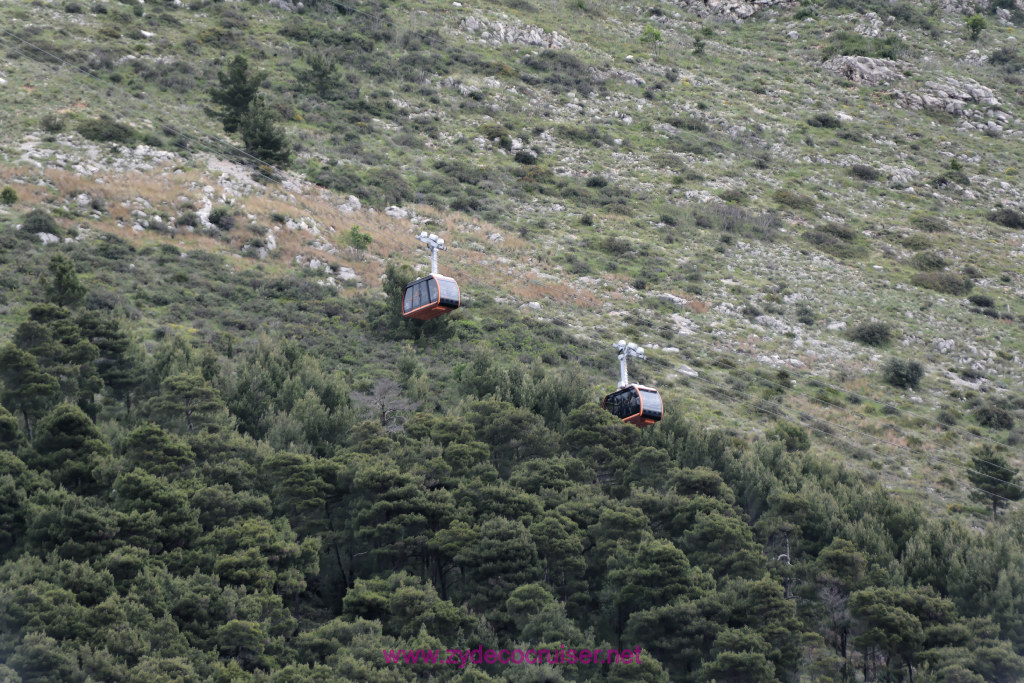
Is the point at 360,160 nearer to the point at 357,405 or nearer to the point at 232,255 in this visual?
the point at 232,255

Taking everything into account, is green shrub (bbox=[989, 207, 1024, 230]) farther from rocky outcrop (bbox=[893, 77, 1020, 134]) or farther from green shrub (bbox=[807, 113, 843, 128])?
rocky outcrop (bbox=[893, 77, 1020, 134])

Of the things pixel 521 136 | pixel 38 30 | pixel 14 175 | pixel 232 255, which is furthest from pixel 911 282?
pixel 38 30

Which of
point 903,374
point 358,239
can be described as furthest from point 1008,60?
point 358,239

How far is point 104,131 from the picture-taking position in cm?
5856

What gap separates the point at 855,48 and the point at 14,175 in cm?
7783

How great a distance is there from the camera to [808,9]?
11125 centimetres

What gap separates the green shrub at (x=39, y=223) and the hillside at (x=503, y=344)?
121 mm

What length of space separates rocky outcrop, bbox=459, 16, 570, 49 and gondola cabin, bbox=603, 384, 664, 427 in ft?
198

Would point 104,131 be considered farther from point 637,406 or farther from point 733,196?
point 733,196

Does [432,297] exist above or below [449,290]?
below

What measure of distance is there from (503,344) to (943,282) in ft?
102

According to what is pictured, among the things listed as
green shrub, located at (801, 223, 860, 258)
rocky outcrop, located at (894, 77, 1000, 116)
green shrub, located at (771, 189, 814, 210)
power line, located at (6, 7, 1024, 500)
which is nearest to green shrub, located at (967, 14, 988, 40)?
rocky outcrop, located at (894, 77, 1000, 116)

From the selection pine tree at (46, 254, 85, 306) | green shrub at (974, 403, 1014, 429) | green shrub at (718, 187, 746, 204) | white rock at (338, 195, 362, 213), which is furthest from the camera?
green shrub at (718, 187, 746, 204)

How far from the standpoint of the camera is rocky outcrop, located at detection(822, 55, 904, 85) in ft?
320
